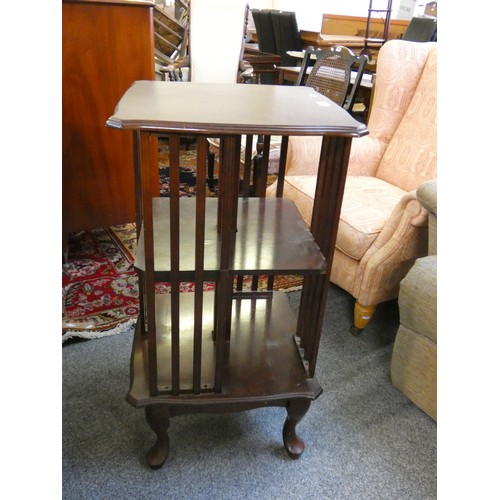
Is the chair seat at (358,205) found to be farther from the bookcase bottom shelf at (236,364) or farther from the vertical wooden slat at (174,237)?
the vertical wooden slat at (174,237)

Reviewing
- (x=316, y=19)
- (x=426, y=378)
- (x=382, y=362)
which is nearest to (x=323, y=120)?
(x=426, y=378)

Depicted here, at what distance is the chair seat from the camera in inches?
58.8

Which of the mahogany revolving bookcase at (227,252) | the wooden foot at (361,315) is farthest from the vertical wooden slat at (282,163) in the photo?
the wooden foot at (361,315)

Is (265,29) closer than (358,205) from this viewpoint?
No

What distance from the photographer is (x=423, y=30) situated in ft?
12.2

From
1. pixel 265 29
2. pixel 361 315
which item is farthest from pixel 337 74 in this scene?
pixel 265 29

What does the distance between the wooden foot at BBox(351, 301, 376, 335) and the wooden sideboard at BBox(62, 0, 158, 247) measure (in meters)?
0.99

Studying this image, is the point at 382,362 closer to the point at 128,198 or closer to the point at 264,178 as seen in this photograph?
the point at 264,178

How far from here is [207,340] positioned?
1.14 meters

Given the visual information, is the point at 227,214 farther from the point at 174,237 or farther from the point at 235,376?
the point at 235,376

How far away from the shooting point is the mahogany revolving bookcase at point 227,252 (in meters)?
0.79

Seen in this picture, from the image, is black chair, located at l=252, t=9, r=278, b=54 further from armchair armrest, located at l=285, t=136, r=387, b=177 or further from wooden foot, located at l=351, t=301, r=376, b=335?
wooden foot, located at l=351, t=301, r=376, b=335

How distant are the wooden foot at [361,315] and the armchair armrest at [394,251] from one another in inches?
1.2

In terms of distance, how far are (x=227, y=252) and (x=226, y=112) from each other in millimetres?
269
